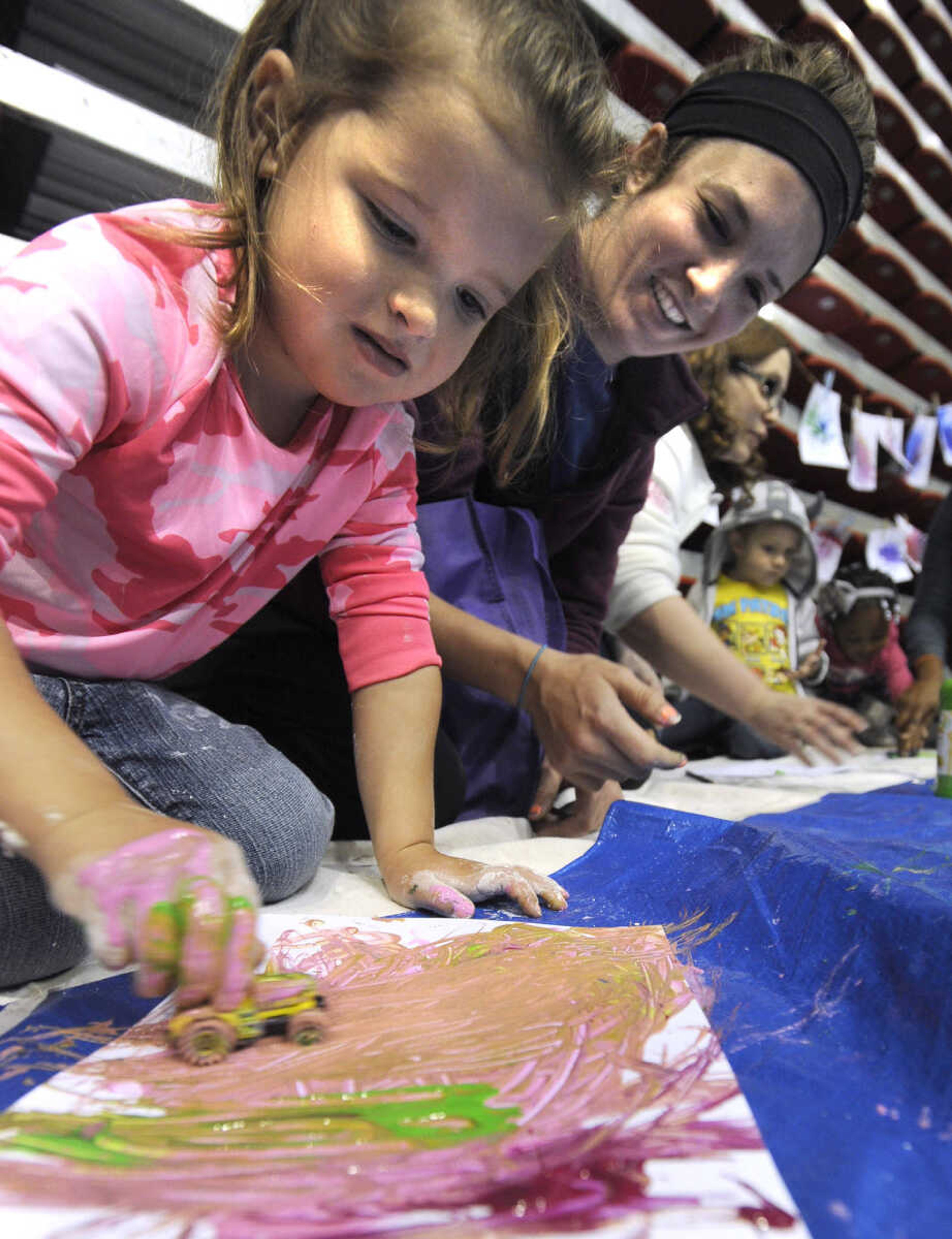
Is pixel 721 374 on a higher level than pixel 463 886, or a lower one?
higher

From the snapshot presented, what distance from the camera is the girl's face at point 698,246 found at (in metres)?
0.83

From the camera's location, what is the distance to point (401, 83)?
0.52 m

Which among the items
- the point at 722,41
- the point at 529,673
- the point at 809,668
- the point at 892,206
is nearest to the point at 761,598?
the point at 809,668

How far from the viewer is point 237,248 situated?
564 mm

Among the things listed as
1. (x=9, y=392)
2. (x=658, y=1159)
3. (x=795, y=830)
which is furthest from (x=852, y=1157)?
(x=9, y=392)

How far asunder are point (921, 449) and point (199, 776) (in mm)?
2748

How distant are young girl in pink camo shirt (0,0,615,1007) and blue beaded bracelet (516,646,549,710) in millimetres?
145

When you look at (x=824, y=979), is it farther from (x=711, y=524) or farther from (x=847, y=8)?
(x=847, y=8)

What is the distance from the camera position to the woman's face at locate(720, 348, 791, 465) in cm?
158

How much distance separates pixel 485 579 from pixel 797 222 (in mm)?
447

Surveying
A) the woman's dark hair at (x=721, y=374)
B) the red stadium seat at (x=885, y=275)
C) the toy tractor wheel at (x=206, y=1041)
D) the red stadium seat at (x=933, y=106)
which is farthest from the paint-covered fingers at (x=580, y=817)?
the red stadium seat at (x=933, y=106)

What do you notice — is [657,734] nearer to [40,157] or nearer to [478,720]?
[478,720]

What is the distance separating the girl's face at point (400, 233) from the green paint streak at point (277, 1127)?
39 cm

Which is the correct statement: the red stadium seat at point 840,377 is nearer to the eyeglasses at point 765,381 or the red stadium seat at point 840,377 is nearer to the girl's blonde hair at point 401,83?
the eyeglasses at point 765,381
